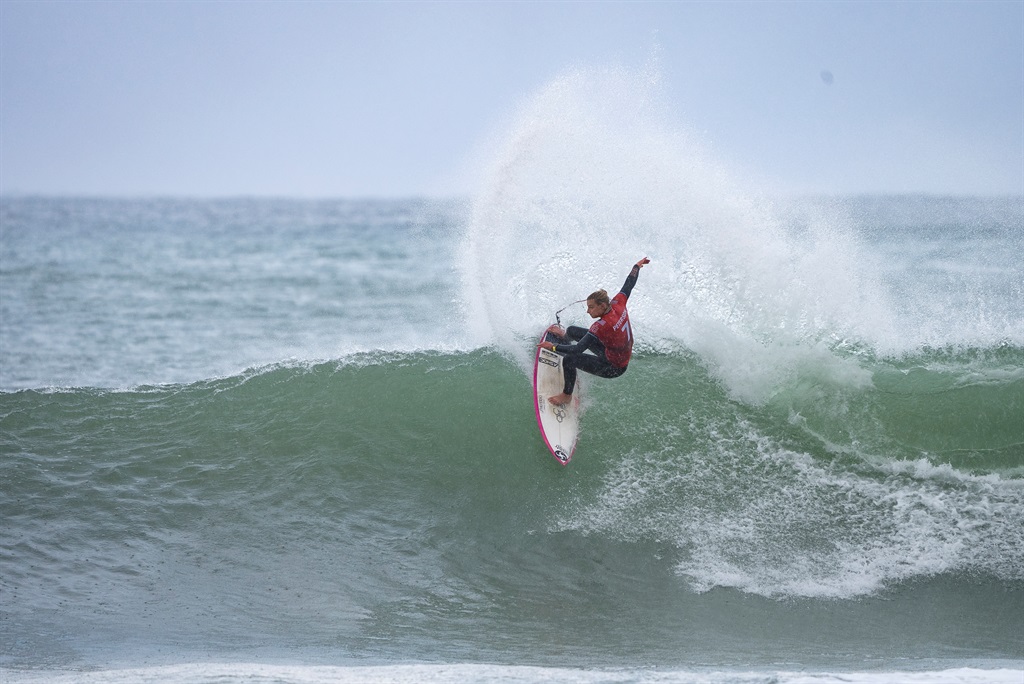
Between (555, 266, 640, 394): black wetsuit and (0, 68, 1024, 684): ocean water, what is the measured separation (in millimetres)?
632

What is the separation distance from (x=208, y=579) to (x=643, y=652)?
3586 mm

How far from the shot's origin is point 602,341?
735 cm

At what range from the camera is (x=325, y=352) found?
10344 millimetres

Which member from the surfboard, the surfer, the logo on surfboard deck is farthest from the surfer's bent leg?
the logo on surfboard deck

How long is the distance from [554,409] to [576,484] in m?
0.77

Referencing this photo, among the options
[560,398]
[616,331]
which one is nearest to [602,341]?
[616,331]

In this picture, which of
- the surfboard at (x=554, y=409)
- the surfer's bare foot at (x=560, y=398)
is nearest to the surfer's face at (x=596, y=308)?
the surfboard at (x=554, y=409)

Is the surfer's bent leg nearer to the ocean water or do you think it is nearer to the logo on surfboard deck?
the logo on surfboard deck

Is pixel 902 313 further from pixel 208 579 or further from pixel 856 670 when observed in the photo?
pixel 208 579

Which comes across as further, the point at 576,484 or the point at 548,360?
the point at 548,360

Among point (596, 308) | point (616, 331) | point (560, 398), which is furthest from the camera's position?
point (560, 398)

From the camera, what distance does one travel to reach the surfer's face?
7102mm

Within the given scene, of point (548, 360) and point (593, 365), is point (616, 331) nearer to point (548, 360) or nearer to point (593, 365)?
point (593, 365)

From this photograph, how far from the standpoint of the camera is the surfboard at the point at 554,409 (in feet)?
25.5
